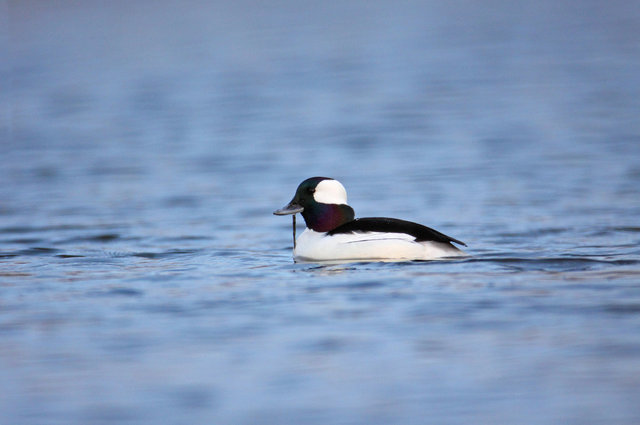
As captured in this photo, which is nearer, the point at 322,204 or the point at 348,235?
the point at 348,235

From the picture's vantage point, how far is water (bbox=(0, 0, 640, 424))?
20.7ft

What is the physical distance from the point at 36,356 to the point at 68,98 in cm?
1690

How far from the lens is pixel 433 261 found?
9.81 meters

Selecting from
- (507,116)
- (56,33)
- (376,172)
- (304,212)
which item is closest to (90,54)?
(56,33)

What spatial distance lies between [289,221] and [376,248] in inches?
134

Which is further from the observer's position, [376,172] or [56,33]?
[56,33]

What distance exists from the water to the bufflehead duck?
0.24 m

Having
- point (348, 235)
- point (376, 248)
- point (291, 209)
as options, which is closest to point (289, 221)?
point (291, 209)

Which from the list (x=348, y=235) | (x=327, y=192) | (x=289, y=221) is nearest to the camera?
(x=348, y=235)

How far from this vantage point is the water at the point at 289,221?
6.31 m

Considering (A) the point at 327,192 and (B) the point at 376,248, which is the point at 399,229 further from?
Result: (A) the point at 327,192

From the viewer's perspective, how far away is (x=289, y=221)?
13.3 metres

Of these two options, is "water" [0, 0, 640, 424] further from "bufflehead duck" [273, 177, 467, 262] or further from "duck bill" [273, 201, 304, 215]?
"duck bill" [273, 201, 304, 215]

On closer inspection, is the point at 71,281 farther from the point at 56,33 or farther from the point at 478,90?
the point at 56,33
